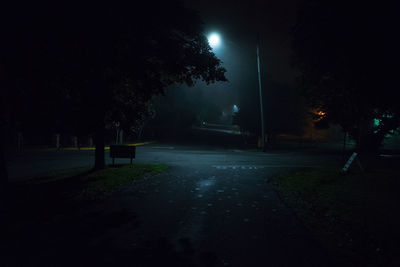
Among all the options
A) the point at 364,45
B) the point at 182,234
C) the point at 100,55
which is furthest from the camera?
the point at 364,45

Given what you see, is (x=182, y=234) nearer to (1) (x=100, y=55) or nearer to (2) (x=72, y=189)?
(2) (x=72, y=189)

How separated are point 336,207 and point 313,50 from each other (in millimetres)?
12017

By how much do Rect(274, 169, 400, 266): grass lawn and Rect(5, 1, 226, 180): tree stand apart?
19.9 ft

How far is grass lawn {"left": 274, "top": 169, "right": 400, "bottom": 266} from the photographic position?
4.50m

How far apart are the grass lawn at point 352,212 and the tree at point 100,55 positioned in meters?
6.07

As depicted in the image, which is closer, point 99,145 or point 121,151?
point 99,145

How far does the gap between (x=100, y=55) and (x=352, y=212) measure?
333 inches

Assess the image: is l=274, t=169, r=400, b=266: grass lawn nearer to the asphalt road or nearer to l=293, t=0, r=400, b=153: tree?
the asphalt road

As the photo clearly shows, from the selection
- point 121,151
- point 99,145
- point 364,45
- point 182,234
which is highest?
point 364,45

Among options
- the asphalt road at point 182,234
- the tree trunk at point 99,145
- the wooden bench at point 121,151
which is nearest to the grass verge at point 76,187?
the tree trunk at point 99,145

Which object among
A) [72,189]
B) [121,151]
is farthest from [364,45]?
[121,151]

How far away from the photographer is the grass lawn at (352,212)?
450 cm

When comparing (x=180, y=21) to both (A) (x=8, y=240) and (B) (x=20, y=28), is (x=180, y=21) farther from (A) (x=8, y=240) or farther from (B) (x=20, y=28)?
(A) (x=8, y=240)

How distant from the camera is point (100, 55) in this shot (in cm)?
877
